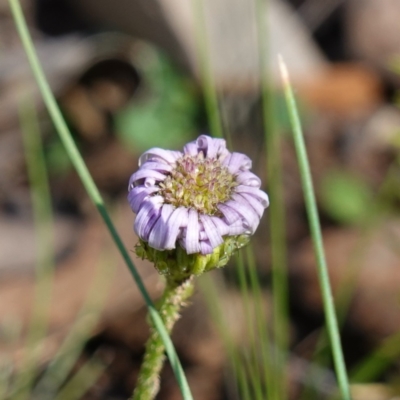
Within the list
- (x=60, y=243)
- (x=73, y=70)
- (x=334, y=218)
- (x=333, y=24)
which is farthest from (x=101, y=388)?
(x=333, y=24)

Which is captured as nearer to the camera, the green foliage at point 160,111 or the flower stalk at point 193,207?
the flower stalk at point 193,207

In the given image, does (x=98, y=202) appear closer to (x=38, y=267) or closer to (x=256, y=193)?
(x=256, y=193)

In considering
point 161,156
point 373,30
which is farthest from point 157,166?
point 373,30

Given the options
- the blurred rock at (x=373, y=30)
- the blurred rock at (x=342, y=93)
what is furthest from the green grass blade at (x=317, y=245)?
the blurred rock at (x=373, y=30)

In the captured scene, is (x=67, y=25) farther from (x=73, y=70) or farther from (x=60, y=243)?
(x=60, y=243)

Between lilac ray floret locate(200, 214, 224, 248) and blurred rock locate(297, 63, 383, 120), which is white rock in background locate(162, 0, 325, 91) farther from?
lilac ray floret locate(200, 214, 224, 248)

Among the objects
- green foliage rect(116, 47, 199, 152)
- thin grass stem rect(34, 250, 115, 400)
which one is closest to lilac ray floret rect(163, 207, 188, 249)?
thin grass stem rect(34, 250, 115, 400)

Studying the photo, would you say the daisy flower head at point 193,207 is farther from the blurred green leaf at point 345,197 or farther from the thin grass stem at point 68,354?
the blurred green leaf at point 345,197
